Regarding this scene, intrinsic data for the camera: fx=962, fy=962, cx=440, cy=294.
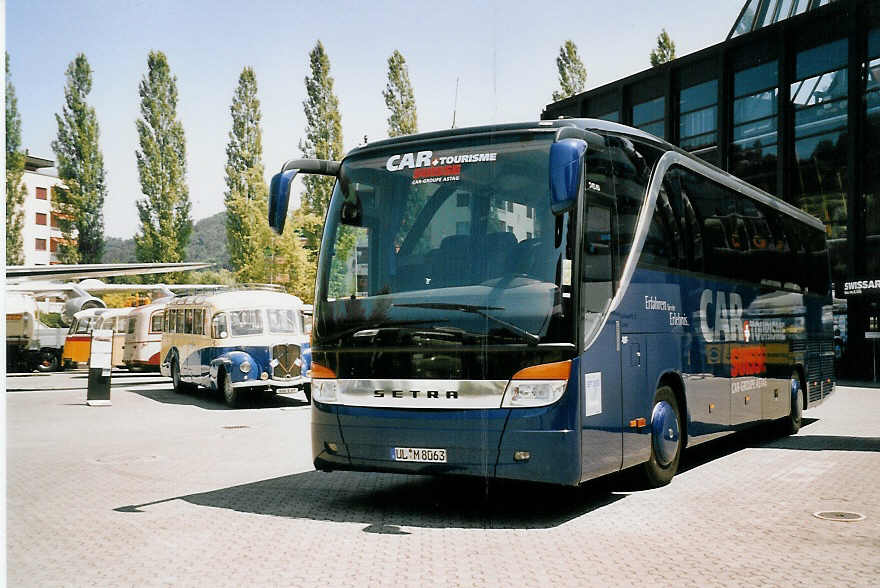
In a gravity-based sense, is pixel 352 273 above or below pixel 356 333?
above

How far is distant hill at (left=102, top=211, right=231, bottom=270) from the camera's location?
74.2 feet

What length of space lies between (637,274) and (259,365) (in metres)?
14.1

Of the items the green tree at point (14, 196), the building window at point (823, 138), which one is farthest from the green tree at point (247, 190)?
the building window at point (823, 138)

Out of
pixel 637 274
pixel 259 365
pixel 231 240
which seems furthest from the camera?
pixel 231 240

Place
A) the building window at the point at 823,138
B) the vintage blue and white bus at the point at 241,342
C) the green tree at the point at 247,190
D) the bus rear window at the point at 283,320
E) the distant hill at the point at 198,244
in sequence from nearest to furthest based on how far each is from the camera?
the vintage blue and white bus at the point at 241,342
the distant hill at the point at 198,244
the bus rear window at the point at 283,320
the green tree at the point at 247,190
the building window at the point at 823,138

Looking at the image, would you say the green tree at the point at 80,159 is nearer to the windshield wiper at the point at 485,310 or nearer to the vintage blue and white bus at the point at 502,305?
the vintage blue and white bus at the point at 502,305

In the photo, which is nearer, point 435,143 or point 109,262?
point 435,143

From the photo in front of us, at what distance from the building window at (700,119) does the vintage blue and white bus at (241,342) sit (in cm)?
1862

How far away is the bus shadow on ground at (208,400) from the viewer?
→ 21.8 m

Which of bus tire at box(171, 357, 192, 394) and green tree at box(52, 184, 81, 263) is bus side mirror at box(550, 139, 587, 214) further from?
bus tire at box(171, 357, 192, 394)

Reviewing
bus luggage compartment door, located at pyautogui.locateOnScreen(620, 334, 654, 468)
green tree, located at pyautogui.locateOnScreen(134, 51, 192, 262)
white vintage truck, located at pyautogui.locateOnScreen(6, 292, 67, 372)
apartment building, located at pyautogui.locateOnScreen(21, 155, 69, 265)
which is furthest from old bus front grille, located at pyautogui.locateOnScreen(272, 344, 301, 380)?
white vintage truck, located at pyautogui.locateOnScreen(6, 292, 67, 372)

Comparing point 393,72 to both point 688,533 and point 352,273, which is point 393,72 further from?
point 688,533

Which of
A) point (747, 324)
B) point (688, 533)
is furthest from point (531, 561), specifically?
point (747, 324)

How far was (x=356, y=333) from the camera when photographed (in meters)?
8.23
